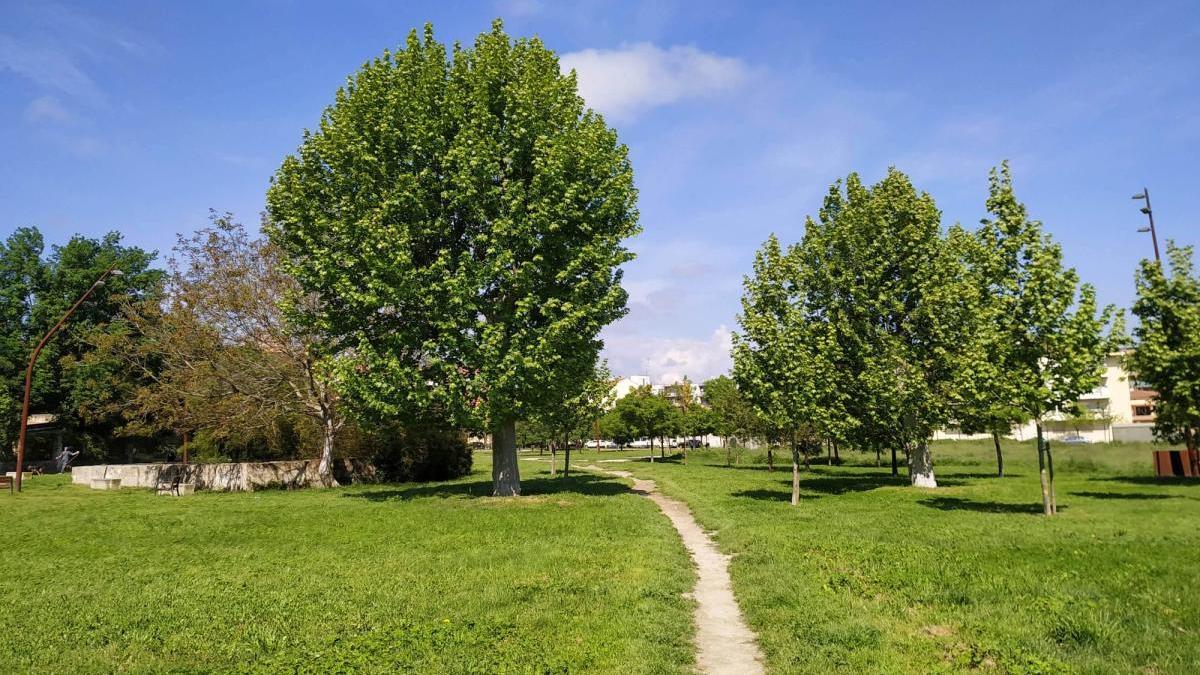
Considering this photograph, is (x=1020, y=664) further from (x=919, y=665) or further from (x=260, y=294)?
(x=260, y=294)

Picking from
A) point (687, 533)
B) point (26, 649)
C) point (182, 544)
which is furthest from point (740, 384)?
point (26, 649)

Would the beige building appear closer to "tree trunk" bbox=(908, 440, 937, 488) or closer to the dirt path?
"tree trunk" bbox=(908, 440, 937, 488)

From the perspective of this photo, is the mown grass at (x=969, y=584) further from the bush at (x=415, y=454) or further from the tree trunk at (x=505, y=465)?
the bush at (x=415, y=454)

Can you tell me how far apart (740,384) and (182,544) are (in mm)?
16609

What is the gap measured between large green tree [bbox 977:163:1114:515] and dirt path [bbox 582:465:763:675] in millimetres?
9407

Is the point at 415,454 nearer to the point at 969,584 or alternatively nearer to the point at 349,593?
the point at 349,593

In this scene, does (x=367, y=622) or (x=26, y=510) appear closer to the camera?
(x=367, y=622)

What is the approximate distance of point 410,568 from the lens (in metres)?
11.4

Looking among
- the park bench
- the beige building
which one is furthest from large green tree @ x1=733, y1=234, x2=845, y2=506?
the beige building

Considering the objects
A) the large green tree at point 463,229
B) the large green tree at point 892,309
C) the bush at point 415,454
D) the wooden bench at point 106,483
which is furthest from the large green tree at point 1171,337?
the wooden bench at point 106,483

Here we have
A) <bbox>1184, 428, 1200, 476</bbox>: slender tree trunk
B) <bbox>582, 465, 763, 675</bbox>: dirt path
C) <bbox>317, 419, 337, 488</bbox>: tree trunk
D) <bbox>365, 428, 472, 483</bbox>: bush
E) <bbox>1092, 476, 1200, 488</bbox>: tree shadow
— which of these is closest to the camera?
<bbox>582, 465, 763, 675</bbox>: dirt path

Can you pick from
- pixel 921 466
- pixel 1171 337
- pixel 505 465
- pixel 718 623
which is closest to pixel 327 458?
pixel 505 465

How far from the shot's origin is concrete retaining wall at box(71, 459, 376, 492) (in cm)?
2981

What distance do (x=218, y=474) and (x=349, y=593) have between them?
24.4m
